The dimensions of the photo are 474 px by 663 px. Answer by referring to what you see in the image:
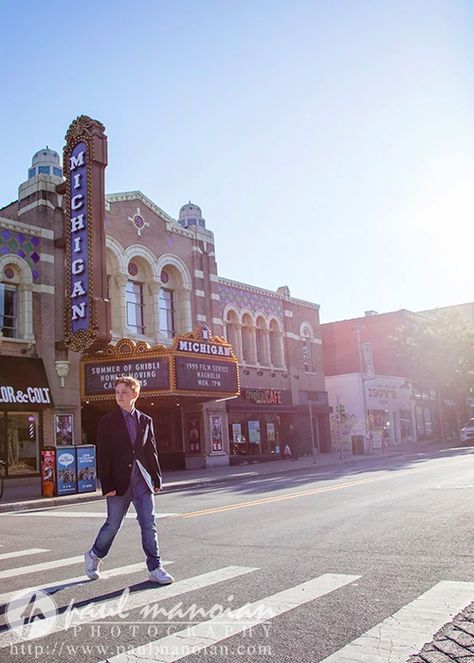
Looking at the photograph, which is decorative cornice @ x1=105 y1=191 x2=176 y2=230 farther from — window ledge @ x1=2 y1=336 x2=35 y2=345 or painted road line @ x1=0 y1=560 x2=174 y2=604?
painted road line @ x1=0 y1=560 x2=174 y2=604

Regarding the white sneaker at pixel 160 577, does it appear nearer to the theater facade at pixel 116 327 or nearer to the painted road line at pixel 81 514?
the painted road line at pixel 81 514

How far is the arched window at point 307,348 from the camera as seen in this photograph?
38.1 meters

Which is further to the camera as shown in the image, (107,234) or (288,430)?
(288,430)

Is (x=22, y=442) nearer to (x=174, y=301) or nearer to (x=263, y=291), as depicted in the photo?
(x=174, y=301)

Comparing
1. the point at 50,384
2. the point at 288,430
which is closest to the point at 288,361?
the point at 288,430

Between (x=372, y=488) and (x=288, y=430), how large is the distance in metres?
20.6

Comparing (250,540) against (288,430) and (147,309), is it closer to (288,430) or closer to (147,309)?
(147,309)

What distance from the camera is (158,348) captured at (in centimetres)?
2383

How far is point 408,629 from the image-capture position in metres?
4.36

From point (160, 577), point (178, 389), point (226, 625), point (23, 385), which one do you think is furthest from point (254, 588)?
point (178, 389)

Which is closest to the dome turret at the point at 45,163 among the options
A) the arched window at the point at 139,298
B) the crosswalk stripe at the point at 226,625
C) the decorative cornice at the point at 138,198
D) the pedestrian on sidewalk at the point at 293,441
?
the decorative cornice at the point at 138,198

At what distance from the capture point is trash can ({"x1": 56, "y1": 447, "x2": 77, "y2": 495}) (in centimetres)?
1808

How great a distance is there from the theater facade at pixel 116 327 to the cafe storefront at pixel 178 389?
51 millimetres

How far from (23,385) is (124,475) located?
54.4 ft
